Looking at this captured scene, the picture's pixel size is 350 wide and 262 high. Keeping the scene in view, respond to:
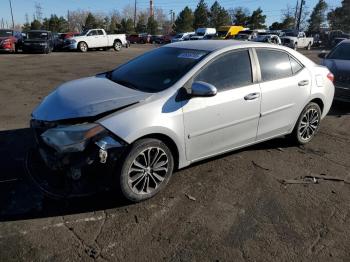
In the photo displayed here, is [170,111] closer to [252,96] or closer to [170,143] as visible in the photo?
[170,143]

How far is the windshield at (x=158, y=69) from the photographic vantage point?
4160 millimetres

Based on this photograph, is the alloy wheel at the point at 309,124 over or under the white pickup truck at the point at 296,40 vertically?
over

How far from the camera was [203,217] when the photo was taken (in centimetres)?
363

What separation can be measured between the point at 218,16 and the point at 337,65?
65598 mm

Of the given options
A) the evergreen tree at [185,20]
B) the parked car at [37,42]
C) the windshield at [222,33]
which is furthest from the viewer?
the evergreen tree at [185,20]

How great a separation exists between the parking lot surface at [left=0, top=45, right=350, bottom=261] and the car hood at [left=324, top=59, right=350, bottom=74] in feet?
12.7

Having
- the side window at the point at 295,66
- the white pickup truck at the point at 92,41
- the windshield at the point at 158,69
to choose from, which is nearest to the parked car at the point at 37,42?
the white pickup truck at the point at 92,41

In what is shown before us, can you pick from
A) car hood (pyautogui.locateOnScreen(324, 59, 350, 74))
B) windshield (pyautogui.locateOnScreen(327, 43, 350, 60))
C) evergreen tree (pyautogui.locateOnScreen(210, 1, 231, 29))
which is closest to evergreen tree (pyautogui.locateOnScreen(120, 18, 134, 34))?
evergreen tree (pyautogui.locateOnScreen(210, 1, 231, 29))

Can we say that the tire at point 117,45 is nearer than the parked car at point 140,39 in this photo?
Yes

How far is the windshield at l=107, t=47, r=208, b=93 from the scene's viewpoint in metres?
4.16

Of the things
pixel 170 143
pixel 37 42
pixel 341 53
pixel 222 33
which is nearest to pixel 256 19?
pixel 222 33

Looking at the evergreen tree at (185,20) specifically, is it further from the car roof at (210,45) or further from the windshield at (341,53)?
the car roof at (210,45)

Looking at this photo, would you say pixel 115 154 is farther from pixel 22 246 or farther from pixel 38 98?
pixel 38 98

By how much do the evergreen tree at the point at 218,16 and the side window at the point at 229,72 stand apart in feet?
222
